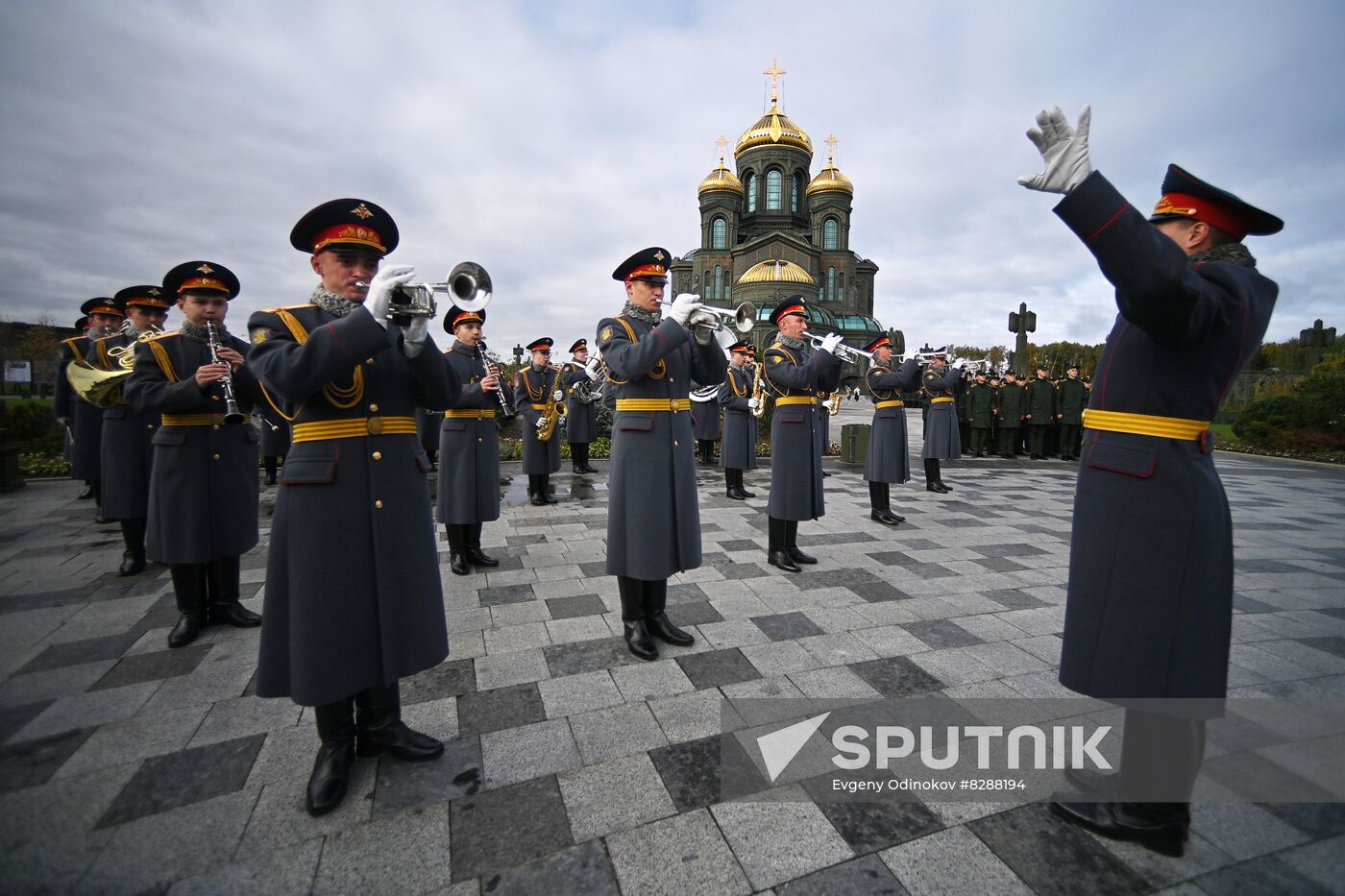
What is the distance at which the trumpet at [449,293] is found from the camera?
8.07 feet

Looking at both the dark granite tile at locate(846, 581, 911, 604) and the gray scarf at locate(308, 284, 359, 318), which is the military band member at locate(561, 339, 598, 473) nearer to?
the dark granite tile at locate(846, 581, 911, 604)

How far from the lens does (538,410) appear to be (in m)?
9.61

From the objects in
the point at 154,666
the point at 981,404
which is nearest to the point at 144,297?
the point at 154,666

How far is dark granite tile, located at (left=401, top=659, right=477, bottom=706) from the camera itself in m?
3.51

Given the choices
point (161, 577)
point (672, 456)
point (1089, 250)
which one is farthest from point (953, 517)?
point (161, 577)

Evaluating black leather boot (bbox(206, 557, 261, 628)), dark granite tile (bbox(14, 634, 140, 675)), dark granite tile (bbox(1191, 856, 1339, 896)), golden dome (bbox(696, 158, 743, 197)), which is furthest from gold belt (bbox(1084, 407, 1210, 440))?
golden dome (bbox(696, 158, 743, 197))

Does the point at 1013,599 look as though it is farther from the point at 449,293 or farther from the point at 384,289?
the point at 384,289

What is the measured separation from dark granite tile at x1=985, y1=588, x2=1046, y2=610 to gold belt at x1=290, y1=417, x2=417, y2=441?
4.91 metres

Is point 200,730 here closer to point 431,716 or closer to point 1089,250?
point 431,716

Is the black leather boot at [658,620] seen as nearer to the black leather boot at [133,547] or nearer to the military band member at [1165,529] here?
the military band member at [1165,529]

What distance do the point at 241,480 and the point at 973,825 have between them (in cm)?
508

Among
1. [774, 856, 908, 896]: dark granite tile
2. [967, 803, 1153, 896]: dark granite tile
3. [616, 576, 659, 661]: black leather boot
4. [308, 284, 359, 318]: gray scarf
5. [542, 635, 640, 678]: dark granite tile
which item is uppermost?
[308, 284, 359, 318]: gray scarf

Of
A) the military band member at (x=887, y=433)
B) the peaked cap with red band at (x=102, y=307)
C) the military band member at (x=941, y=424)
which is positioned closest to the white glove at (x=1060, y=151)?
the military band member at (x=887, y=433)

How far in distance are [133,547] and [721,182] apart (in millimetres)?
56879
